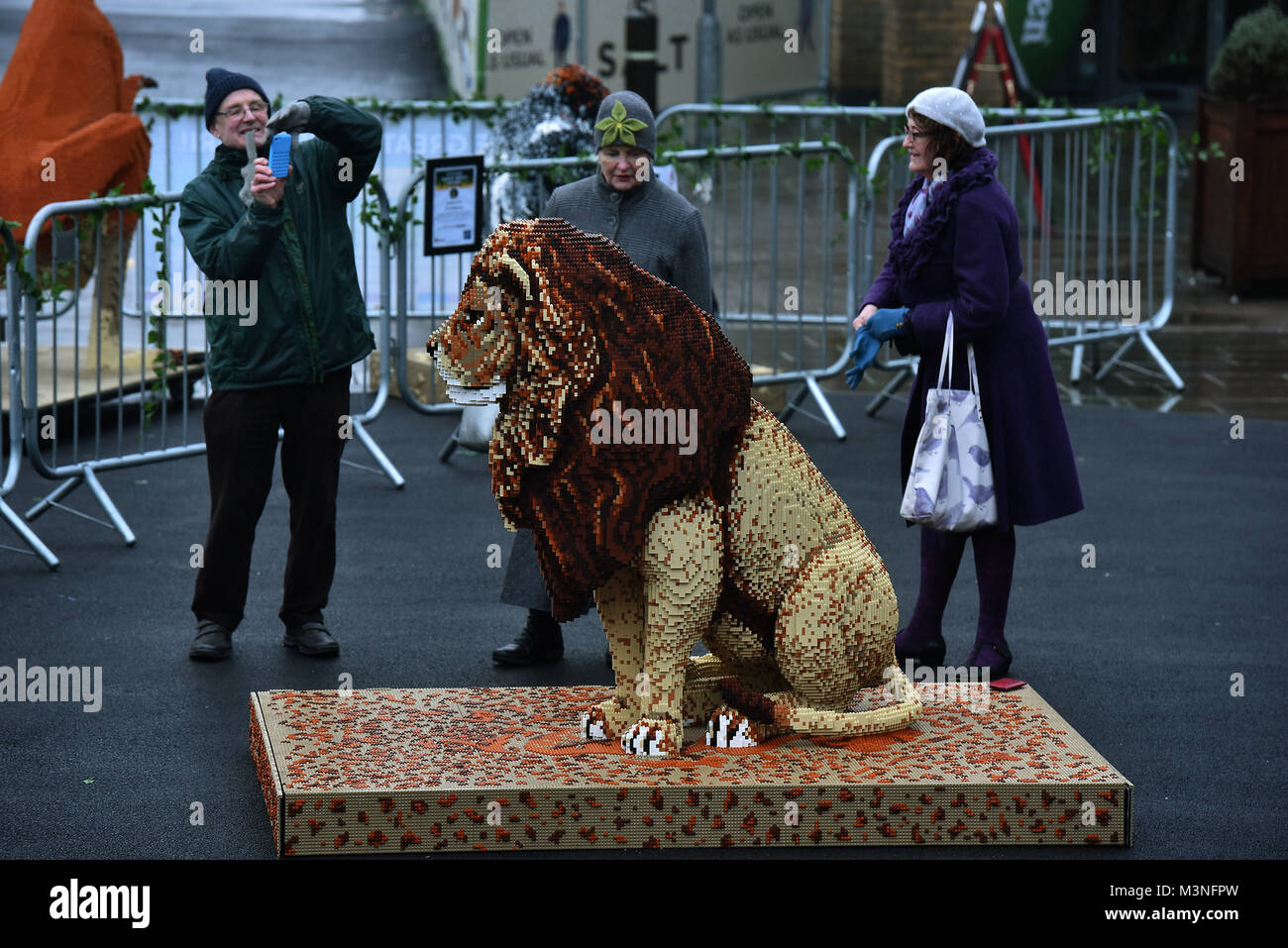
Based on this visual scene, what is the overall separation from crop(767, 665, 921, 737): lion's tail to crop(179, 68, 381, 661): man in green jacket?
2.03 m

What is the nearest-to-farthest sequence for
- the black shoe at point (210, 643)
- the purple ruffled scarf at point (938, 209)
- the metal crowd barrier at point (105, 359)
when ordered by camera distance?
the purple ruffled scarf at point (938, 209), the black shoe at point (210, 643), the metal crowd barrier at point (105, 359)

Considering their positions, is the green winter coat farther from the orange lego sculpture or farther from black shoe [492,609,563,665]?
the orange lego sculpture

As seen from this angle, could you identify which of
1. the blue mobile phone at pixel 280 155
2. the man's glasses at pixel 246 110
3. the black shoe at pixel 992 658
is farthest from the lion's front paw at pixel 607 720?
the man's glasses at pixel 246 110

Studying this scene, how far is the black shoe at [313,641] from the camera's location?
6.48m

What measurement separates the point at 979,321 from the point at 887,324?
0.89 ft

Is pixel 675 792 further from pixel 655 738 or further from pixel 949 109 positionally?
pixel 949 109

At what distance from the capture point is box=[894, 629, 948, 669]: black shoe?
6273mm

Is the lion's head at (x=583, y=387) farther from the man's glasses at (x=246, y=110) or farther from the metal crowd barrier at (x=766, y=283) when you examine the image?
the metal crowd barrier at (x=766, y=283)

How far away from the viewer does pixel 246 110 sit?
603cm

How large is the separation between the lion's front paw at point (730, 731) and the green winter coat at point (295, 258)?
6.49 ft

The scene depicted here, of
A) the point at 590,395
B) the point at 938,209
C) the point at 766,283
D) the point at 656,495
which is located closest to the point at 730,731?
the point at 656,495

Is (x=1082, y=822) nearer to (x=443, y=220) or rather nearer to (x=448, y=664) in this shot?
(x=448, y=664)

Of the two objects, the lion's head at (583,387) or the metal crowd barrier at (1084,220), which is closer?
the lion's head at (583,387)

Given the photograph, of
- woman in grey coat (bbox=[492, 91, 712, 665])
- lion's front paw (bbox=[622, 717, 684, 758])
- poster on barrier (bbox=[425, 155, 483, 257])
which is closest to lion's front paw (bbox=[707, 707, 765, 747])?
lion's front paw (bbox=[622, 717, 684, 758])
